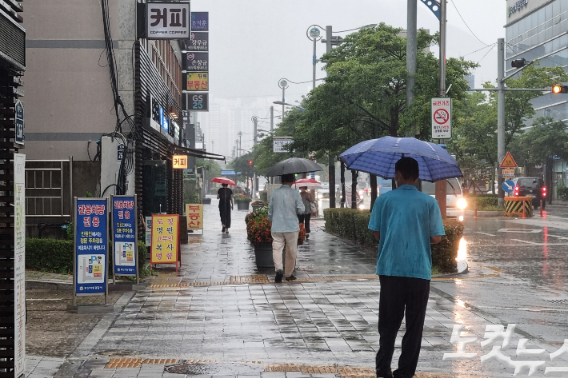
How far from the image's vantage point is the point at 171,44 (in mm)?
28984

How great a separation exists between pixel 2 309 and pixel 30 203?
11837mm

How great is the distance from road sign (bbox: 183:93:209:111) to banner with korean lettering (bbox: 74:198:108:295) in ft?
81.7

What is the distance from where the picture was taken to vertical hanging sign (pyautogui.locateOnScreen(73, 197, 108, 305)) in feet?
33.5

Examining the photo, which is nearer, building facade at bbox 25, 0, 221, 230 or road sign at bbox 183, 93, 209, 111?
building facade at bbox 25, 0, 221, 230

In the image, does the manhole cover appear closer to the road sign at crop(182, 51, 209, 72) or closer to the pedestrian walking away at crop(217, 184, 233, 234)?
the pedestrian walking away at crop(217, 184, 233, 234)

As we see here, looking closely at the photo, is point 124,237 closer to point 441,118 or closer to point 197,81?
point 441,118

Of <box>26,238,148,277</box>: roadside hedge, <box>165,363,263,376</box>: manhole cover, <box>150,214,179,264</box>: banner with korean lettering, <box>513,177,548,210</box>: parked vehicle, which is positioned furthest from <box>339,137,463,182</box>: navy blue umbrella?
<box>513,177,548,210</box>: parked vehicle

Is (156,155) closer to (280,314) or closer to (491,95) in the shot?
(280,314)

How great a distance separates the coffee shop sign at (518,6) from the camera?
76.0 meters

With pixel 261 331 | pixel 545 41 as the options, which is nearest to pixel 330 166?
pixel 261 331

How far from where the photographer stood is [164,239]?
1541 cm

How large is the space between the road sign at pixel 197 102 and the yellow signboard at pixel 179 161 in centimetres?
839

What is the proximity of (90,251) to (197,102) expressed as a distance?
1005 inches

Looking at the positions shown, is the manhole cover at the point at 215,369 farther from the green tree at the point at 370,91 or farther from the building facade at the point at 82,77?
the green tree at the point at 370,91
